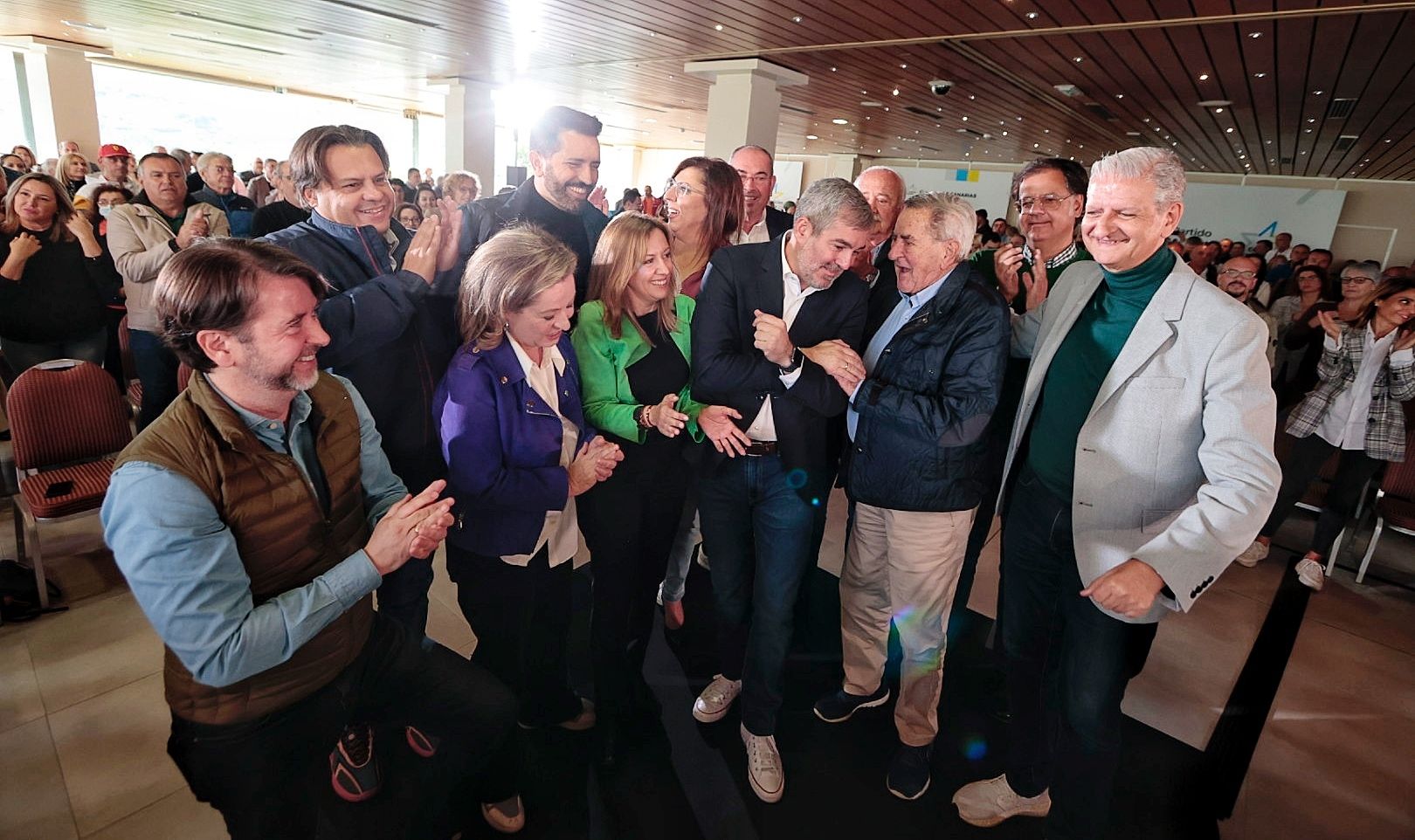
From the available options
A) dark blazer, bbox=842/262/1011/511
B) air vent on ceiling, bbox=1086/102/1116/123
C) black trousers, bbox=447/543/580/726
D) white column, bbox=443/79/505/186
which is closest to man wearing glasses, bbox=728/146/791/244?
dark blazer, bbox=842/262/1011/511

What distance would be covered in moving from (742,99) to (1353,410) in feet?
26.3

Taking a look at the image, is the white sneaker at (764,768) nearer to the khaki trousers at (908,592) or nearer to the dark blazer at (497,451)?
the khaki trousers at (908,592)

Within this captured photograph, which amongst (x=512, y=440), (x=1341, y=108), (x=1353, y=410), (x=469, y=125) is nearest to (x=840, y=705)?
(x=512, y=440)

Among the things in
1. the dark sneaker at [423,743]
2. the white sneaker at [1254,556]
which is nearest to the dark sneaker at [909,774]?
the dark sneaker at [423,743]

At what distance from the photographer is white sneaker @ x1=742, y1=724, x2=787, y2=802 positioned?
2234 mm

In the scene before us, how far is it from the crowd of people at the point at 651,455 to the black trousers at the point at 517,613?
1cm

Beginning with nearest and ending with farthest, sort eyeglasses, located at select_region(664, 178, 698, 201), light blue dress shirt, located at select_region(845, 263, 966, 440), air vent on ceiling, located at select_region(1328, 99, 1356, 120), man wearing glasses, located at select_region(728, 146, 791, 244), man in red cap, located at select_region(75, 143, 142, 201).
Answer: light blue dress shirt, located at select_region(845, 263, 966, 440) → eyeglasses, located at select_region(664, 178, 698, 201) → man wearing glasses, located at select_region(728, 146, 791, 244) → man in red cap, located at select_region(75, 143, 142, 201) → air vent on ceiling, located at select_region(1328, 99, 1356, 120)

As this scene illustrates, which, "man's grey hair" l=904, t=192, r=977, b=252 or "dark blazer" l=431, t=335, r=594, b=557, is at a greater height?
"man's grey hair" l=904, t=192, r=977, b=252

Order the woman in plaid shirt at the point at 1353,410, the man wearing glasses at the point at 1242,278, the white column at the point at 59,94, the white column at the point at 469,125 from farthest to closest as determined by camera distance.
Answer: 1. the white column at the point at 469,125
2. the white column at the point at 59,94
3. the man wearing glasses at the point at 1242,278
4. the woman in plaid shirt at the point at 1353,410

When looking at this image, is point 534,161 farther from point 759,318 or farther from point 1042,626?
point 1042,626

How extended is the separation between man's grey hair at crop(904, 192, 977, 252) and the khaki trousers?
83 cm

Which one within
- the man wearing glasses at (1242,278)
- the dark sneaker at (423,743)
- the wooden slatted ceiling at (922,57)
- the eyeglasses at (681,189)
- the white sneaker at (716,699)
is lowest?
the dark sneaker at (423,743)

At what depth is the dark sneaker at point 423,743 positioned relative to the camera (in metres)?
2.30

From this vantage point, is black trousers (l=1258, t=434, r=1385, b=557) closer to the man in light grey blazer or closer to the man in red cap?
the man in light grey blazer
